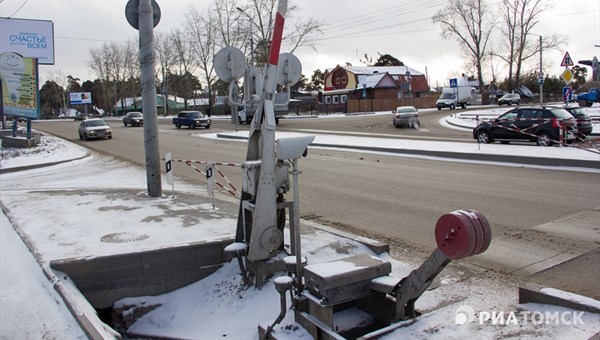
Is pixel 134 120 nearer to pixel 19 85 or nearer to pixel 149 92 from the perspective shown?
pixel 19 85

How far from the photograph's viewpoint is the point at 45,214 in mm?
8406

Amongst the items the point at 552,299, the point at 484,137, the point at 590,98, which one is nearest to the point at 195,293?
the point at 552,299

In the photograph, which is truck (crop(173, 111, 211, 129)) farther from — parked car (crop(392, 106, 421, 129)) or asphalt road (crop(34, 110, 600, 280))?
asphalt road (crop(34, 110, 600, 280))

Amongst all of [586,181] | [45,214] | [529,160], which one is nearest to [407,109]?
[529,160]

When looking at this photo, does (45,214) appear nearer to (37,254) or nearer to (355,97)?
(37,254)

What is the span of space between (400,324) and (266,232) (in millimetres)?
1828

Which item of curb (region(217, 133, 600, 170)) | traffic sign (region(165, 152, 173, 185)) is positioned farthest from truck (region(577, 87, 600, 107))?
traffic sign (region(165, 152, 173, 185))

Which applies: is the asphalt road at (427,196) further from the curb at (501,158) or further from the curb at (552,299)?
the curb at (552,299)

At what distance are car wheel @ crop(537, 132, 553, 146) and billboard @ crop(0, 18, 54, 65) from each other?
107ft

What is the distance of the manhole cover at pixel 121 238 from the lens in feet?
21.0

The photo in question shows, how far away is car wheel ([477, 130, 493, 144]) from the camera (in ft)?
65.5

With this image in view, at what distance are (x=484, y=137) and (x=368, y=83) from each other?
2251 inches

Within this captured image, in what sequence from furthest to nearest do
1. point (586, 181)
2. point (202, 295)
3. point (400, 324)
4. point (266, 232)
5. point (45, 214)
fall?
point (586, 181), point (45, 214), point (202, 295), point (266, 232), point (400, 324)

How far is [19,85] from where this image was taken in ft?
72.8
